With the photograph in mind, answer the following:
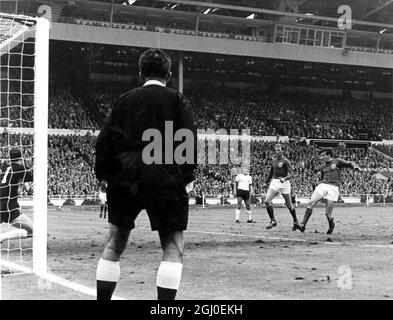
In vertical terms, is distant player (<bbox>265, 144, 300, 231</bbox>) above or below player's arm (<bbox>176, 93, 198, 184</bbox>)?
below

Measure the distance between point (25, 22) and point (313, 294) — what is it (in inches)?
190

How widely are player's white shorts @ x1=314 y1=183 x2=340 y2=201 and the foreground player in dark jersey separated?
397 inches

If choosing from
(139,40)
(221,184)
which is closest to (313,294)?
(221,184)

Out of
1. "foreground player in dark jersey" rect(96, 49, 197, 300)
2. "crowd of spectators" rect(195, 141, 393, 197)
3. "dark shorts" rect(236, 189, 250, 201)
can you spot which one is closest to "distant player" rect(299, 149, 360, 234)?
"dark shorts" rect(236, 189, 250, 201)

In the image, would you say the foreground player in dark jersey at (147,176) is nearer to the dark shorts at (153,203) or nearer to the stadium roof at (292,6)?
the dark shorts at (153,203)

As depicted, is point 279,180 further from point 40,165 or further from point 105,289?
point 105,289

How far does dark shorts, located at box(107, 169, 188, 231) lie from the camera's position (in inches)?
182

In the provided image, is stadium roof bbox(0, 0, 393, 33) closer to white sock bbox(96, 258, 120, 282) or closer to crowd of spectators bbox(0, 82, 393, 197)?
crowd of spectators bbox(0, 82, 393, 197)

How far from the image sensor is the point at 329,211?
46.9 ft

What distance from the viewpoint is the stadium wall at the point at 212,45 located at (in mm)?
40000

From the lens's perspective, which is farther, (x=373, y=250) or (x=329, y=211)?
(x=329, y=211)

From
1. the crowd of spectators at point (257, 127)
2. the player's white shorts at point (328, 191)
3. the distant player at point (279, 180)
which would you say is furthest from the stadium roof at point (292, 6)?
the player's white shorts at point (328, 191)

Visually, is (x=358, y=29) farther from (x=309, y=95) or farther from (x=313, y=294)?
(x=313, y=294)

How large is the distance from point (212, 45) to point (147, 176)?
3942 centimetres
